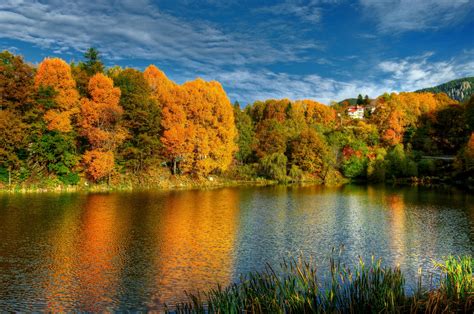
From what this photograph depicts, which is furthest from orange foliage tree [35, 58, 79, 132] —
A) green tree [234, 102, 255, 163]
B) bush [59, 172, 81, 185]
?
green tree [234, 102, 255, 163]

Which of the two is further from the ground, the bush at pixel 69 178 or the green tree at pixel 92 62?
the green tree at pixel 92 62

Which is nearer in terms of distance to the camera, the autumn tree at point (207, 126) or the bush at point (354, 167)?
the autumn tree at point (207, 126)

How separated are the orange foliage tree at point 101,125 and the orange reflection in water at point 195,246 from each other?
1525cm

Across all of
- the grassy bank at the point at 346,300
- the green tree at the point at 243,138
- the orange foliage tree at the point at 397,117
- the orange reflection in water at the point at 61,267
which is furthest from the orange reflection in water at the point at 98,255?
the orange foliage tree at the point at 397,117

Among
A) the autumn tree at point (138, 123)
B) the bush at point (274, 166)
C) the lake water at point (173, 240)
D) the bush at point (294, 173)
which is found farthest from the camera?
the bush at point (294, 173)

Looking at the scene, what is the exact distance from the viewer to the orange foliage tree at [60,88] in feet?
151

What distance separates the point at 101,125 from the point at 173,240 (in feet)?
103

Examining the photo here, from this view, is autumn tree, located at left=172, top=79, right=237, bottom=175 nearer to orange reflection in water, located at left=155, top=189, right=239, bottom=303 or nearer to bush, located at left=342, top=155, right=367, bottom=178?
orange reflection in water, located at left=155, top=189, right=239, bottom=303

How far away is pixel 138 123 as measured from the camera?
166 feet

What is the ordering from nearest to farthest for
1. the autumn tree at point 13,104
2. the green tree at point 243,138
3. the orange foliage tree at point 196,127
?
the autumn tree at point 13,104 → the orange foliage tree at point 196,127 → the green tree at point 243,138

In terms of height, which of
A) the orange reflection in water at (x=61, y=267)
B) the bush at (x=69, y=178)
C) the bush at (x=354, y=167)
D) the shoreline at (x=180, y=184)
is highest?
the bush at (x=354, y=167)

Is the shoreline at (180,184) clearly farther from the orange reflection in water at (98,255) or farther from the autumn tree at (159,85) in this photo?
the orange reflection in water at (98,255)

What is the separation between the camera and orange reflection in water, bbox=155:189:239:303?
50.3 feet

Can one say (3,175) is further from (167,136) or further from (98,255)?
(98,255)
